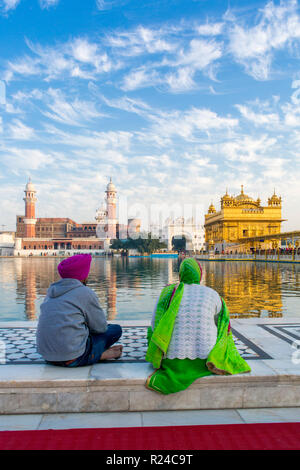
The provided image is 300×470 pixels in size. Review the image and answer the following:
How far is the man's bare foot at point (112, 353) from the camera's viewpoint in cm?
332

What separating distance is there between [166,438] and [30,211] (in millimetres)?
94919

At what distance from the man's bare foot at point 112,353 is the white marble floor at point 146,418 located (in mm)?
565

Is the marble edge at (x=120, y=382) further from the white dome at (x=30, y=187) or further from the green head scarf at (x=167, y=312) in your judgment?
the white dome at (x=30, y=187)

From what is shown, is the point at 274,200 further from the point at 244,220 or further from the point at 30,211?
the point at 30,211

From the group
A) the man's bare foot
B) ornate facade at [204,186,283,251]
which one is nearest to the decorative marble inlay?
the man's bare foot

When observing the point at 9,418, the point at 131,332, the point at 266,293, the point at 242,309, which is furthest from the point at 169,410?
the point at 266,293

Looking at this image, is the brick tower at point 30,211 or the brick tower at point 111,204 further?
the brick tower at point 111,204

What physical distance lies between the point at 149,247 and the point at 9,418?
234 ft

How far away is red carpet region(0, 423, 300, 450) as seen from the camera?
229cm

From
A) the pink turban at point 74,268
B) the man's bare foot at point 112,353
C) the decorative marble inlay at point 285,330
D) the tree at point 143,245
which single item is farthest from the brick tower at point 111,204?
the pink turban at point 74,268

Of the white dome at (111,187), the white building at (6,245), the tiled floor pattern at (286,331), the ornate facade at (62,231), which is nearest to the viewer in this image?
the tiled floor pattern at (286,331)

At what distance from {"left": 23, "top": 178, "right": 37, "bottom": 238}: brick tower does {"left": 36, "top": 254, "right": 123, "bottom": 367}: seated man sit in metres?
92.7

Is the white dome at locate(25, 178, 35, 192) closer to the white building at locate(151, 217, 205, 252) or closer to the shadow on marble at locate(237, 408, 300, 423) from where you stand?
the white building at locate(151, 217, 205, 252)
